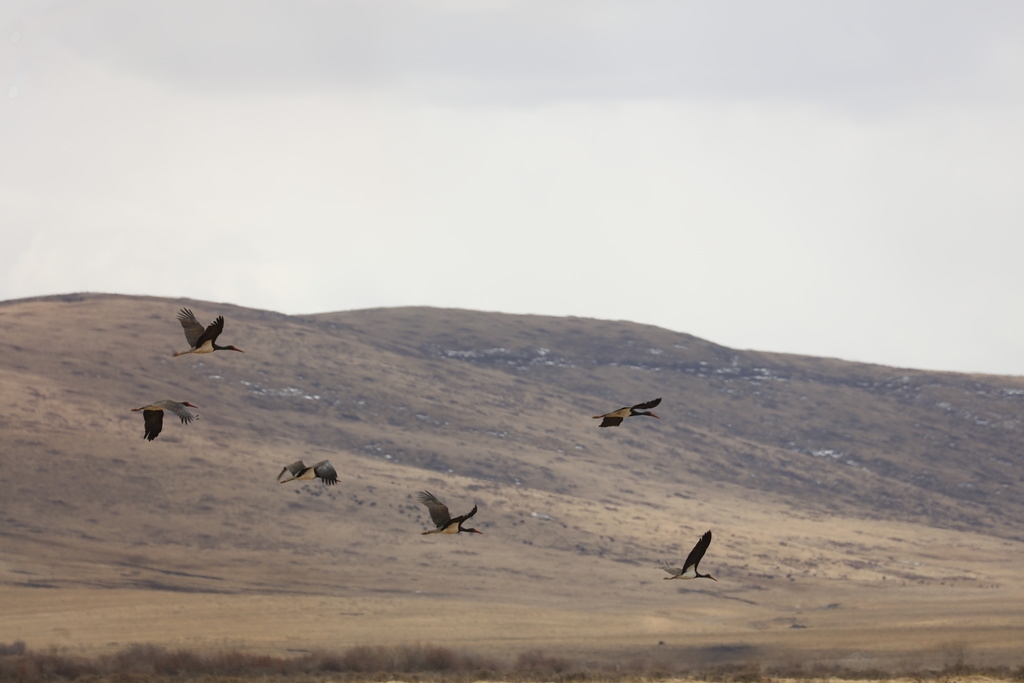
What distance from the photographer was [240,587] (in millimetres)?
63344

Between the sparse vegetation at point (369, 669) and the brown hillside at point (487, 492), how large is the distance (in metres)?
4.27

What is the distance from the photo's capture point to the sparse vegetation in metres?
39.6

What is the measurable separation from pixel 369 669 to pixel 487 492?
39.8m

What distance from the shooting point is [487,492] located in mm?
85500

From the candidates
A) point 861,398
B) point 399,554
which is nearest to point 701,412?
point 861,398

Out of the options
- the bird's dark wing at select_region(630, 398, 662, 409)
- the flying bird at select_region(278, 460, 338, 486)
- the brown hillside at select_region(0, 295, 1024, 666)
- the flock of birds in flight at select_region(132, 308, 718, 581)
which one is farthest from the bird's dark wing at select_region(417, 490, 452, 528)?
the brown hillside at select_region(0, 295, 1024, 666)

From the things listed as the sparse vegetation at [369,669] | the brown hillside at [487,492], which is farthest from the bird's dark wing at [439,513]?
the brown hillside at [487,492]

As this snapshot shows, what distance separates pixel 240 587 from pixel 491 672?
22891 millimetres

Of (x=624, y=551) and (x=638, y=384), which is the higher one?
(x=638, y=384)

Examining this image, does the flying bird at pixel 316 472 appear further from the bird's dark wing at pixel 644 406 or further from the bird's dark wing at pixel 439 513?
the bird's dark wing at pixel 644 406

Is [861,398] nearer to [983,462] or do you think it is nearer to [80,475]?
[983,462]

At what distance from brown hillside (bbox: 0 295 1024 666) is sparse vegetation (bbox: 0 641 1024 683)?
14.0 feet

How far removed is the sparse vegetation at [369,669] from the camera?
39.6 m

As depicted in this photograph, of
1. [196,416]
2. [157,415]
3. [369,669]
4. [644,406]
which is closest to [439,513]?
[196,416]
